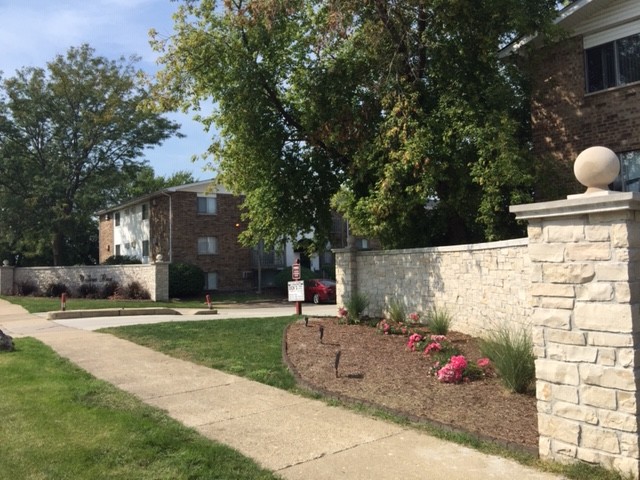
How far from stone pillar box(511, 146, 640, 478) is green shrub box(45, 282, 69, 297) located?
31680 millimetres

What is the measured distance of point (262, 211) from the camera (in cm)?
1655

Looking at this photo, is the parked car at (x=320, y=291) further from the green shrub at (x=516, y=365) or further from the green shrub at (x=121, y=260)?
the green shrub at (x=516, y=365)

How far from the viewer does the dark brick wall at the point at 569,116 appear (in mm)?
12531

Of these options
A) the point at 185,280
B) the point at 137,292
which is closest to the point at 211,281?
the point at 185,280

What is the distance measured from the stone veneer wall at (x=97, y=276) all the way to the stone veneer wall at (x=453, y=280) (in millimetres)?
15257

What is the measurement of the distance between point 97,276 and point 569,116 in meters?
26.1

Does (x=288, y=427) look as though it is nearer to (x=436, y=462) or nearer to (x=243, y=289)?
(x=436, y=462)

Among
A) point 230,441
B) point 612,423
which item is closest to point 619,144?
point 612,423

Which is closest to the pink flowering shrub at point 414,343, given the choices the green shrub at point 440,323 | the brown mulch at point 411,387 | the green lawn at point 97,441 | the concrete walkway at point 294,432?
the brown mulch at point 411,387

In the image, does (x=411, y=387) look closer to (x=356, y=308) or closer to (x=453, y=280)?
(x=453, y=280)

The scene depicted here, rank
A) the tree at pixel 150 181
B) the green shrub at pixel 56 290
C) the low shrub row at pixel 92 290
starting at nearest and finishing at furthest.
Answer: the low shrub row at pixel 92 290 < the green shrub at pixel 56 290 < the tree at pixel 150 181

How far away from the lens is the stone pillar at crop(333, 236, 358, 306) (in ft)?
48.9

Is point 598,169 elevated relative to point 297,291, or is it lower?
elevated

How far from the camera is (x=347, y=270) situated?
593 inches
